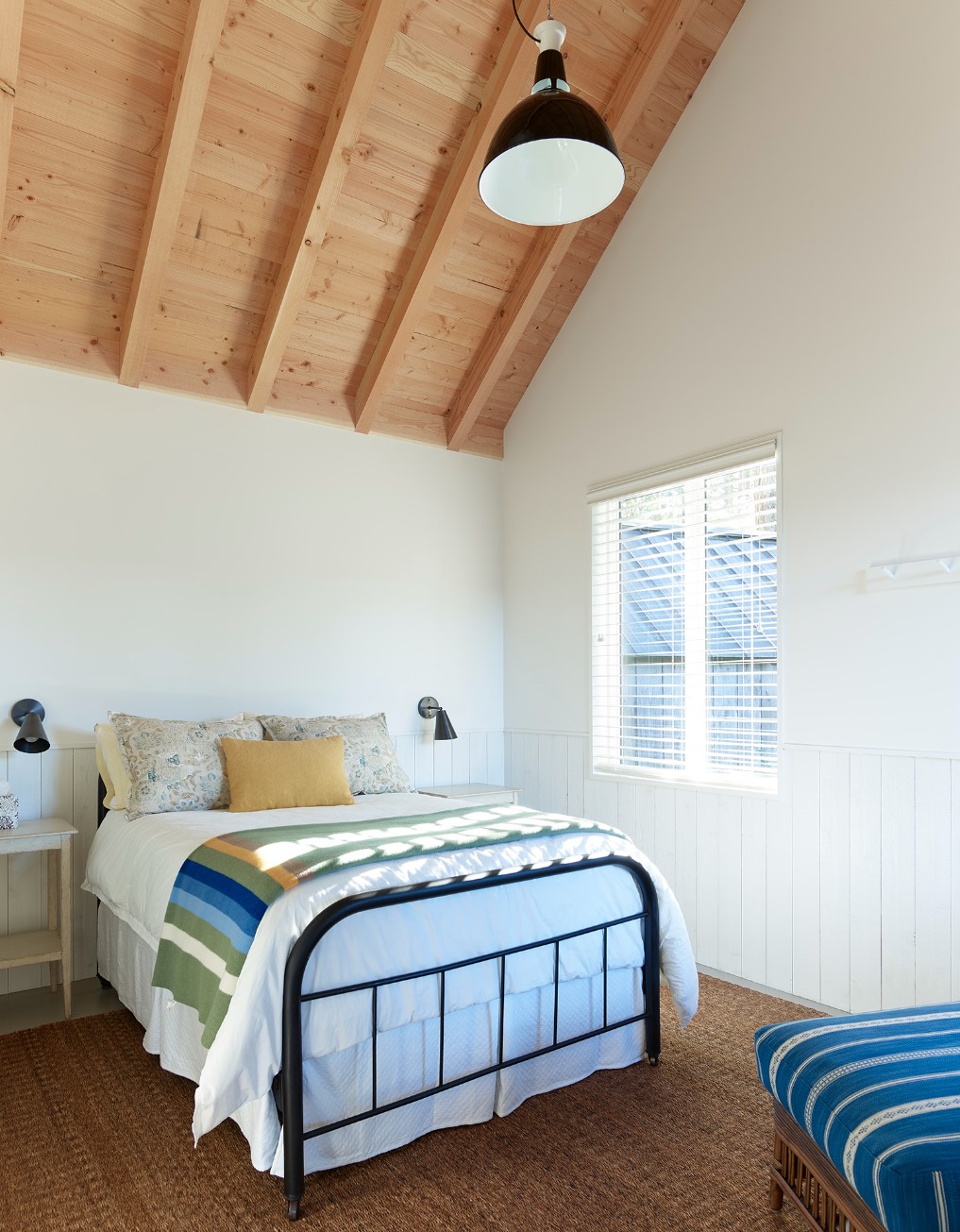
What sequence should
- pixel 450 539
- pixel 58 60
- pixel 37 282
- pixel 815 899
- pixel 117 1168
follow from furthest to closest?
1. pixel 450 539
2. pixel 37 282
3. pixel 815 899
4. pixel 58 60
5. pixel 117 1168

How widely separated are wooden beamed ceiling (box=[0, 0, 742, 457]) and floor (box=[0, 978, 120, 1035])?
97.0 inches

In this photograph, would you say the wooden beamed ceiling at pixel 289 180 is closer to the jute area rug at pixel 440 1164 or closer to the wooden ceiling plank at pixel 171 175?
the wooden ceiling plank at pixel 171 175

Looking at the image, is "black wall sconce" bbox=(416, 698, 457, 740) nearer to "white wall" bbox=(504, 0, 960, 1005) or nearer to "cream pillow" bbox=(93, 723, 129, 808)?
"white wall" bbox=(504, 0, 960, 1005)

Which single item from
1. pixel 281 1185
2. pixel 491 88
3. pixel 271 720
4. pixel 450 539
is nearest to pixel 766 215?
pixel 491 88

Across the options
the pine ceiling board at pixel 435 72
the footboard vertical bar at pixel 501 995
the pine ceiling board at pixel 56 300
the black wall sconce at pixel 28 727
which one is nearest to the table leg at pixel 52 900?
the black wall sconce at pixel 28 727

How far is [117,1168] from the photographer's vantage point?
2.18 metres

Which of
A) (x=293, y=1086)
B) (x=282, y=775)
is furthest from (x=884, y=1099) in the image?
(x=282, y=775)

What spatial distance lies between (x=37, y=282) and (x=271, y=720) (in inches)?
77.3

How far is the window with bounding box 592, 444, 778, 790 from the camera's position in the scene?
3482mm

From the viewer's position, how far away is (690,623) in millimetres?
3803

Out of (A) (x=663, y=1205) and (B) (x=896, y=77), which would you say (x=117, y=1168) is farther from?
(B) (x=896, y=77)

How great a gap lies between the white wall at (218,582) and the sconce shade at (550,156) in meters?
2.14

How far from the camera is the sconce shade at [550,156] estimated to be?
2020 mm

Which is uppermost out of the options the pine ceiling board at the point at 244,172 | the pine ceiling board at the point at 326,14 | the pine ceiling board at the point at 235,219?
the pine ceiling board at the point at 326,14
